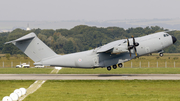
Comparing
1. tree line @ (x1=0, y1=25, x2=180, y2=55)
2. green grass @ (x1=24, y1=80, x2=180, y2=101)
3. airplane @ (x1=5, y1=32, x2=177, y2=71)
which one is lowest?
green grass @ (x1=24, y1=80, x2=180, y2=101)

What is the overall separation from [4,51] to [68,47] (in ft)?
103

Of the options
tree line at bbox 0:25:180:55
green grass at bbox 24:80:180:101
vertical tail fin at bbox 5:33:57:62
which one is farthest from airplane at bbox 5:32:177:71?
tree line at bbox 0:25:180:55

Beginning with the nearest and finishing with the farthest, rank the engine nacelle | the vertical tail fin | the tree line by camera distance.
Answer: the engine nacelle < the vertical tail fin < the tree line

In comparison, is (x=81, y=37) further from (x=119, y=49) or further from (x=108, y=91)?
(x=108, y=91)

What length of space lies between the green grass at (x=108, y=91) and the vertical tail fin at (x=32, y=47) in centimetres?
781

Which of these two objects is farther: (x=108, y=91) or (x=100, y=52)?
(x=100, y=52)

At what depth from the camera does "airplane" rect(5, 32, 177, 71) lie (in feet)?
133

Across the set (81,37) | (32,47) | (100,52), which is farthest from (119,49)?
(81,37)

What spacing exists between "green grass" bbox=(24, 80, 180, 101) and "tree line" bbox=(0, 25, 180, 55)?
8511 centimetres

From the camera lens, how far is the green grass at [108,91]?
2364cm

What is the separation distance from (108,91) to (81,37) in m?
133

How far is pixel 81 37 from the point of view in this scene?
16025 cm

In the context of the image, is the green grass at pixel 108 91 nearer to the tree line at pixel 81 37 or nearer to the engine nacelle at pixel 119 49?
the engine nacelle at pixel 119 49

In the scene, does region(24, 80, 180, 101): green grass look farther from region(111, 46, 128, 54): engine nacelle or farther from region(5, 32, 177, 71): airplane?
region(5, 32, 177, 71): airplane
